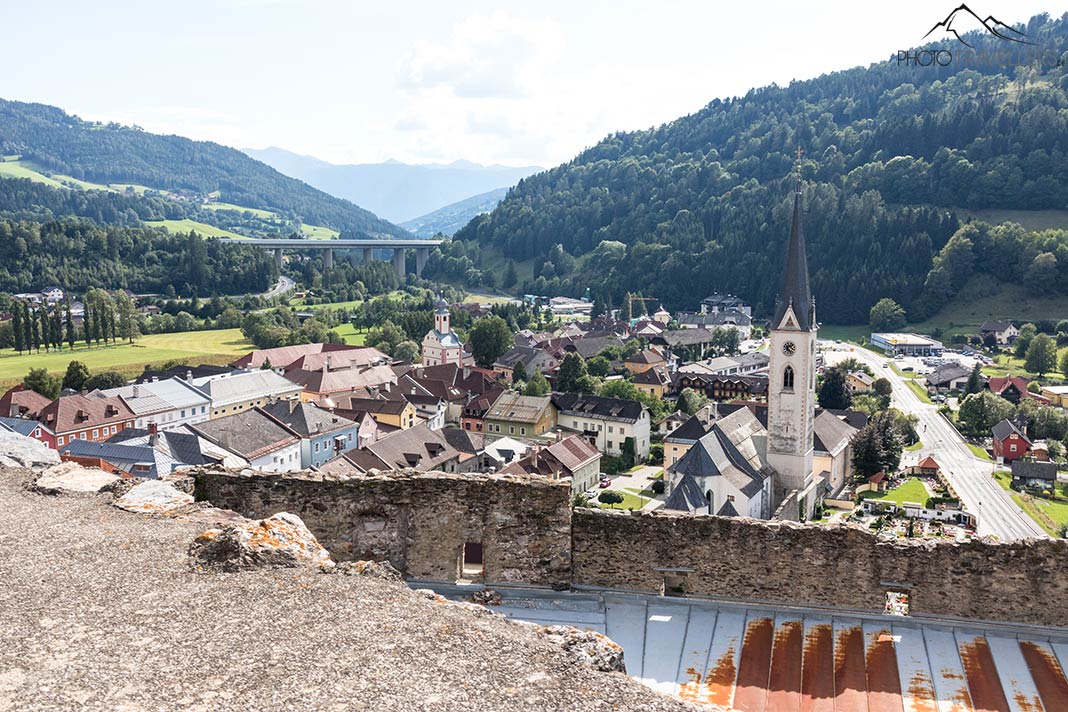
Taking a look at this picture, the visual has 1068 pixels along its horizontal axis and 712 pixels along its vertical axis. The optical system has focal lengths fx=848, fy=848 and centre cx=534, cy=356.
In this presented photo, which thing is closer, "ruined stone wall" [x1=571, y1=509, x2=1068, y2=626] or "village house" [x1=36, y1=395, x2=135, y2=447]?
"ruined stone wall" [x1=571, y1=509, x2=1068, y2=626]

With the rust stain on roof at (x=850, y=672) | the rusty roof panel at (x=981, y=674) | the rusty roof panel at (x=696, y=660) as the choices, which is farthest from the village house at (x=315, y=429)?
the rusty roof panel at (x=981, y=674)

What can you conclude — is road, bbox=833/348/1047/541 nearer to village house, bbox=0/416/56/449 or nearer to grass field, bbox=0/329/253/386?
village house, bbox=0/416/56/449

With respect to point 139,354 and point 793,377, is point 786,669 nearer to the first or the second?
point 793,377

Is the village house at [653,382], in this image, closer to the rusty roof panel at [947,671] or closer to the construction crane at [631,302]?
the construction crane at [631,302]

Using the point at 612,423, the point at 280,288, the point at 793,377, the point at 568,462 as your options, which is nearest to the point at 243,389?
the point at 612,423

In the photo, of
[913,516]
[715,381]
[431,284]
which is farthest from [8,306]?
[913,516]

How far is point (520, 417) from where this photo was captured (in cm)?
6738

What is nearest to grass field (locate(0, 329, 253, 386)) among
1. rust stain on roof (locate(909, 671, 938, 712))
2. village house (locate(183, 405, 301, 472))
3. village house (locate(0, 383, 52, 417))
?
village house (locate(0, 383, 52, 417))

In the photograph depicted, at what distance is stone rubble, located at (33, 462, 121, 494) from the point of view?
487 inches

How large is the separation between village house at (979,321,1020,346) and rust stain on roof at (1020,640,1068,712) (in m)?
117

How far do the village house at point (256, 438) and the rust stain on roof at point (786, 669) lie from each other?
136ft

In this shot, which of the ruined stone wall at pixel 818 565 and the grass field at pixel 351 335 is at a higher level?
the ruined stone wall at pixel 818 565

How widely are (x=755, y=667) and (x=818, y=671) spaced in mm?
815

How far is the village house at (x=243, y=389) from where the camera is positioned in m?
69.4
